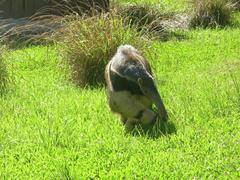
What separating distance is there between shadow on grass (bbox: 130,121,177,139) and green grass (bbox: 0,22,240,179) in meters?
0.03

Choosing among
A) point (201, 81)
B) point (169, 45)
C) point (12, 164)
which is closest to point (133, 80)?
point (12, 164)

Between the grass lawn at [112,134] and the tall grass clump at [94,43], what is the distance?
0.97 ft

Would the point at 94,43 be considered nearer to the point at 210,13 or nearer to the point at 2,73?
the point at 2,73

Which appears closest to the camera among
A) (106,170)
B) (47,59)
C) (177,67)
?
(106,170)

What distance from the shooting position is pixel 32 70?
952 centimetres

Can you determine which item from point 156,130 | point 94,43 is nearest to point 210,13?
point 94,43

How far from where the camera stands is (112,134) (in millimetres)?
5738

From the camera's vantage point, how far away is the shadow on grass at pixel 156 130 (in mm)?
5602

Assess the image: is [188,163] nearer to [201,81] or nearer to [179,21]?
[201,81]

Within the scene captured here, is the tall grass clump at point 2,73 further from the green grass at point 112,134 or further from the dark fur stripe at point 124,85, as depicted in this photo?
the dark fur stripe at point 124,85

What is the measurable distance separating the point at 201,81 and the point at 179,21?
6.32 meters

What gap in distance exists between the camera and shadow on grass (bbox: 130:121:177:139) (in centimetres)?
560

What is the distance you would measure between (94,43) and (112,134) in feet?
8.30

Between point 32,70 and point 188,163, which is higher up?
point 188,163
